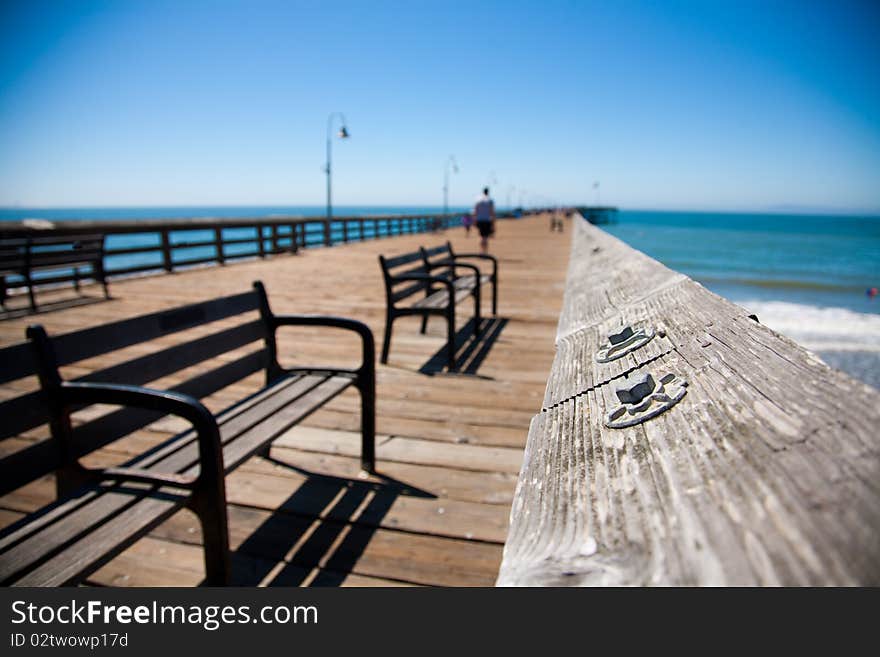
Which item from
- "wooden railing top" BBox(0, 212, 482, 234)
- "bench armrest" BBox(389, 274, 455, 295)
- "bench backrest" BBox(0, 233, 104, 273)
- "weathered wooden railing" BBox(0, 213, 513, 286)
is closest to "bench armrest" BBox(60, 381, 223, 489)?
"bench armrest" BBox(389, 274, 455, 295)

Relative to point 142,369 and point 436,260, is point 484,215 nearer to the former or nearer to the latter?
point 436,260

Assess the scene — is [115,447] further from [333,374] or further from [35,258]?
[35,258]

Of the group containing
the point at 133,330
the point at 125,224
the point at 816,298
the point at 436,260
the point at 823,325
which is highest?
the point at 125,224

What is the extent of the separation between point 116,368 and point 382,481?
1.31 metres

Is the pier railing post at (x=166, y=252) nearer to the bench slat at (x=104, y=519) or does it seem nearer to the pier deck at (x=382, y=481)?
the pier deck at (x=382, y=481)

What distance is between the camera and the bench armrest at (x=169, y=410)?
5.37 feet

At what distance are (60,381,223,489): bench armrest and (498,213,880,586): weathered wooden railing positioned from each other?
1264 mm

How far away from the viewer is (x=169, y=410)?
1648 mm

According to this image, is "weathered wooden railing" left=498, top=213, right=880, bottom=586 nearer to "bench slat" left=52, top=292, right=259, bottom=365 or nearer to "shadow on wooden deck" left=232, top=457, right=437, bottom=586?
"shadow on wooden deck" left=232, top=457, right=437, bottom=586

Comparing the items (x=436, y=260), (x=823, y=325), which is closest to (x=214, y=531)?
(x=436, y=260)
